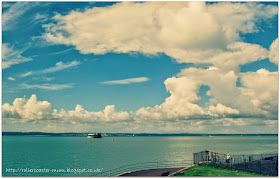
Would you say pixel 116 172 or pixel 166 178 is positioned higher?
pixel 166 178

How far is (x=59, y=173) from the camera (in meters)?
60.1

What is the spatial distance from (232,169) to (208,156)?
514 centimetres

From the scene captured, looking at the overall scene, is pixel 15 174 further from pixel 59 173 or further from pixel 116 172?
pixel 116 172

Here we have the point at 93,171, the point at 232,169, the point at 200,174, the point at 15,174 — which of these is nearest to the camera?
the point at 200,174

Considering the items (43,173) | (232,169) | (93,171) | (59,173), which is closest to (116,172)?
(93,171)

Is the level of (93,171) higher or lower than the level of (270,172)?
lower

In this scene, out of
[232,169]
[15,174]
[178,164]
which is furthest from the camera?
[178,164]

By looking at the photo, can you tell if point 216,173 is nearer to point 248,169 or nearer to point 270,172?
point 248,169

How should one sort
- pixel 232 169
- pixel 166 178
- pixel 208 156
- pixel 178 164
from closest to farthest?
pixel 166 178, pixel 232 169, pixel 208 156, pixel 178 164

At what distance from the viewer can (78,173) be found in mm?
61531

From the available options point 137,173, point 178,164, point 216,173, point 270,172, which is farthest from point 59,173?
point 270,172

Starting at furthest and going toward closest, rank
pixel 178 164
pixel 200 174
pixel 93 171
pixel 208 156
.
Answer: pixel 178 164, pixel 93 171, pixel 208 156, pixel 200 174

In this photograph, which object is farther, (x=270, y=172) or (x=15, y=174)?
(x=15, y=174)

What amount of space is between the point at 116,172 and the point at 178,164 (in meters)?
23.3
